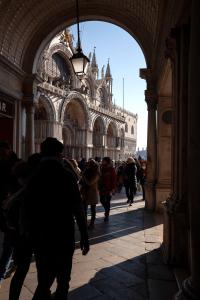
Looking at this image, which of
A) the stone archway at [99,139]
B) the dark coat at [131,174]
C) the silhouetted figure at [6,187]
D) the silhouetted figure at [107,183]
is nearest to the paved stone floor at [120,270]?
the silhouetted figure at [6,187]

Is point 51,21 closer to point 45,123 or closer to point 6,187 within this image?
point 6,187

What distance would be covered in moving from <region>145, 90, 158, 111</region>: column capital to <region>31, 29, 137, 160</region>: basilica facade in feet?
33.3

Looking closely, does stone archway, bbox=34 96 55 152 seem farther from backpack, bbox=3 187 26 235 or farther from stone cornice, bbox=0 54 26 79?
backpack, bbox=3 187 26 235

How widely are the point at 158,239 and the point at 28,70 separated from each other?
7.61 metres

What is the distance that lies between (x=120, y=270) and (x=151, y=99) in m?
6.73

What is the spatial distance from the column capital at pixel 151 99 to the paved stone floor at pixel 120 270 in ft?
14.5

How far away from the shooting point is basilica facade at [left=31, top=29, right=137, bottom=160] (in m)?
27.3

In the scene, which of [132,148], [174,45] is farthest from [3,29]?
[132,148]

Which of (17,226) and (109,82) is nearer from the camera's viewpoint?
(17,226)

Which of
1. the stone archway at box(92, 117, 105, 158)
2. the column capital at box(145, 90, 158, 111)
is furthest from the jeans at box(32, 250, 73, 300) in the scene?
the stone archway at box(92, 117, 105, 158)

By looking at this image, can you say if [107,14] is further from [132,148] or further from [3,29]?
[132,148]

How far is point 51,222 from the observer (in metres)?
2.72

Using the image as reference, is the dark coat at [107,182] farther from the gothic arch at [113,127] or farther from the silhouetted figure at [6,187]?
the gothic arch at [113,127]

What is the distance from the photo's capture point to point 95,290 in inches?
157
